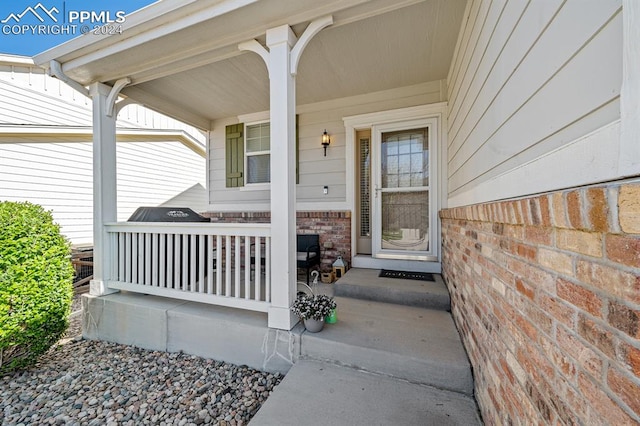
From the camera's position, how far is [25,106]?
5012 mm

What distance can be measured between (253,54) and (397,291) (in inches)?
120

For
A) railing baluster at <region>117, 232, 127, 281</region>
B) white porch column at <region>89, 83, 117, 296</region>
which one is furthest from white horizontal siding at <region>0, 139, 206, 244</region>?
railing baluster at <region>117, 232, 127, 281</region>

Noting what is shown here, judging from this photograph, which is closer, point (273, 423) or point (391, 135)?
point (273, 423)

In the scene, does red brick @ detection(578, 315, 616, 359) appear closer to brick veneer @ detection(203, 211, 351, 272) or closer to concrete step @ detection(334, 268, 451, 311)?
concrete step @ detection(334, 268, 451, 311)

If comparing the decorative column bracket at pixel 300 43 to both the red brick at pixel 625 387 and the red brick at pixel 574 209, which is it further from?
the red brick at pixel 625 387

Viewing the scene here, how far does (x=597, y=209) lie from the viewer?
62cm

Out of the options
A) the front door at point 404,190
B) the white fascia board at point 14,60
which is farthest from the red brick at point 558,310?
the white fascia board at point 14,60

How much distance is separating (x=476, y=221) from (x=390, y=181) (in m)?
2.03

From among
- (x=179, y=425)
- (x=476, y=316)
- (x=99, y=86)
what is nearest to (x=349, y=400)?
(x=476, y=316)

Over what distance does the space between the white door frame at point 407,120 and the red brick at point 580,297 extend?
2615 mm

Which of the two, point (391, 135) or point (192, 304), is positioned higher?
point (391, 135)

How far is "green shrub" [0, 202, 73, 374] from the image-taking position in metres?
2.30

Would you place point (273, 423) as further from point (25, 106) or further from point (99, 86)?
point (25, 106)

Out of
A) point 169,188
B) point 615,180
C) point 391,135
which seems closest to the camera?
point 615,180
